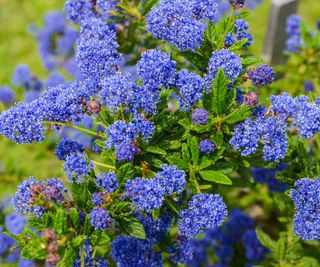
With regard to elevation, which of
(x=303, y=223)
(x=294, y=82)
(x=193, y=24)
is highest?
(x=294, y=82)

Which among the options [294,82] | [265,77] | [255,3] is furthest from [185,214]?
[255,3]

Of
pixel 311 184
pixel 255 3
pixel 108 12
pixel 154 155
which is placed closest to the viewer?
pixel 311 184

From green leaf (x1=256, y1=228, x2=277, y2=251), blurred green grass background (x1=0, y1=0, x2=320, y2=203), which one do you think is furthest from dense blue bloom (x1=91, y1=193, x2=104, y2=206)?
blurred green grass background (x1=0, y1=0, x2=320, y2=203)

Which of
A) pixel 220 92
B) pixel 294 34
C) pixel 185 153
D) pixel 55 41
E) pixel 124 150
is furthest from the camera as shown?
pixel 55 41

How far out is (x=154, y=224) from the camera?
2.61 metres

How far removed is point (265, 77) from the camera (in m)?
2.52

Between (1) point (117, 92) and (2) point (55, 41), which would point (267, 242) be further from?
(2) point (55, 41)

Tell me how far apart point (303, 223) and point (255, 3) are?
3.47 metres

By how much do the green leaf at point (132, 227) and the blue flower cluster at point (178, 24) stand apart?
0.87 metres

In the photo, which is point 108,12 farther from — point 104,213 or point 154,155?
point 104,213

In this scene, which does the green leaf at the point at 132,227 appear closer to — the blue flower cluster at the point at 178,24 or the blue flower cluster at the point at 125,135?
the blue flower cluster at the point at 125,135

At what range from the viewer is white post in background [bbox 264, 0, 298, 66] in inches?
220

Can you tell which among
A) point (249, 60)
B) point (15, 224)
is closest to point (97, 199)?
point (249, 60)

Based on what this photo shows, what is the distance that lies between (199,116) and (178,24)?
453 millimetres
